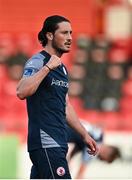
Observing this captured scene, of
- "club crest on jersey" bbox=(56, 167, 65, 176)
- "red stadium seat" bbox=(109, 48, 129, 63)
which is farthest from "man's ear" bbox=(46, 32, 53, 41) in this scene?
"red stadium seat" bbox=(109, 48, 129, 63)

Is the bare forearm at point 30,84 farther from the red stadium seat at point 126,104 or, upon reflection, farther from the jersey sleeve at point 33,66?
the red stadium seat at point 126,104

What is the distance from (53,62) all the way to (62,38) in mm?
259

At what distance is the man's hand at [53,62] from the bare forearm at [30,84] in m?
0.06

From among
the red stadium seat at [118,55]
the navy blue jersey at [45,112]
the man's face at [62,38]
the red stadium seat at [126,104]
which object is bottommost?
the red stadium seat at [126,104]

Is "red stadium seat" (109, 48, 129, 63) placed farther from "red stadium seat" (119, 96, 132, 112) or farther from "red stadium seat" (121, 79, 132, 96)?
"red stadium seat" (119, 96, 132, 112)

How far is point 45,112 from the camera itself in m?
5.06

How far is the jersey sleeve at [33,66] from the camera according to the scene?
498 centimetres

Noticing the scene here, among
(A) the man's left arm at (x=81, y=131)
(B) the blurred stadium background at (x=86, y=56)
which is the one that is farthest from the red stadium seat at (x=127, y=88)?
(A) the man's left arm at (x=81, y=131)

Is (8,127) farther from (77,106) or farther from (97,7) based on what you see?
(97,7)

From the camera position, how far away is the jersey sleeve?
4.98 metres

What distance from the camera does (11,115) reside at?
13.5 m

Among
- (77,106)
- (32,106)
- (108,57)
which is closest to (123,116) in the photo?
(77,106)

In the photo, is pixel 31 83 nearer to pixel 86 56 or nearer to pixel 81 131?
pixel 81 131

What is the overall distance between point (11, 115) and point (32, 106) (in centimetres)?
846
